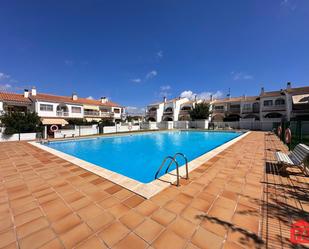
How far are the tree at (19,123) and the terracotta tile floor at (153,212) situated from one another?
1684 centimetres

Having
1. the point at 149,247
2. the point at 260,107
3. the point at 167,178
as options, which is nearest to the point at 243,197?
the point at 167,178

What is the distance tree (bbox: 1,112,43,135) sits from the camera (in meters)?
17.6

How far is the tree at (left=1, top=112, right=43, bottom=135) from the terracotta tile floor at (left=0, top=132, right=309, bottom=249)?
1684cm

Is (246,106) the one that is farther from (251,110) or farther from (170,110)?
(170,110)

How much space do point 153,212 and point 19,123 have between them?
23.0m

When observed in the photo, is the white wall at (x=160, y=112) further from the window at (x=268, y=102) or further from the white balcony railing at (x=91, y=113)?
the window at (x=268, y=102)

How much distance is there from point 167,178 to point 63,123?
95.8 feet

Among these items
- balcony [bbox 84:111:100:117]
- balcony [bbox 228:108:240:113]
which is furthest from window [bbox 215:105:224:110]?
balcony [bbox 84:111:100:117]

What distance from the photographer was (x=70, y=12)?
14.1 metres

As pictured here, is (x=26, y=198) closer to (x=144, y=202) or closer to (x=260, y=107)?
(x=144, y=202)

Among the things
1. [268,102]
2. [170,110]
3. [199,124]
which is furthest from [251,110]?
[170,110]

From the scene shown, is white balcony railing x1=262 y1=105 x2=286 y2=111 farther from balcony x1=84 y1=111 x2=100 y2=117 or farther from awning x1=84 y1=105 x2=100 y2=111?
balcony x1=84 y1=111 x2=100 y2=117

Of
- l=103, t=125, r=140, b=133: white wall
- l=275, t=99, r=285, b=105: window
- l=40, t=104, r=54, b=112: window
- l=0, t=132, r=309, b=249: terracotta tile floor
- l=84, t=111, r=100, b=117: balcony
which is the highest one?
l=275, t=99, r=285, b=105: window

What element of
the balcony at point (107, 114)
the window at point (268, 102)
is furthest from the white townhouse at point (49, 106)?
the window at point (268, 102)
